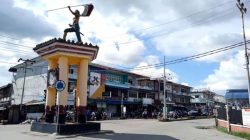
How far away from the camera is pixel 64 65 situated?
62.4 ft

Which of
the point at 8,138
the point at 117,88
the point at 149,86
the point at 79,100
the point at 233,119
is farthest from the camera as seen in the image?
the point at 149,86

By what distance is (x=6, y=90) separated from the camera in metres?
61.7

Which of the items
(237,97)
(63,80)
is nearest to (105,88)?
(237,97)

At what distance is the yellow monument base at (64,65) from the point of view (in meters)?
18.7

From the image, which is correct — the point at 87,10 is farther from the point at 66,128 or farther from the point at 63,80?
the point at 66,128

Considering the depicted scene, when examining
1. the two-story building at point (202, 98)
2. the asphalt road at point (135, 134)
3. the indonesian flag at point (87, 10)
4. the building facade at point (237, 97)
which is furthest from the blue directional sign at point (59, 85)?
the two-story building at point (202, 98)

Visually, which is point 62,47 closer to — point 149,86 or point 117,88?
point 117,88

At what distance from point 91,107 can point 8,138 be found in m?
38.8

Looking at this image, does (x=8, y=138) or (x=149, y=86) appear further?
(x=149, y=86)

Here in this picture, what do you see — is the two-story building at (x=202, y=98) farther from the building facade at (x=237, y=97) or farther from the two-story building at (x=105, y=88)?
the building facade at (x=237, y=97)

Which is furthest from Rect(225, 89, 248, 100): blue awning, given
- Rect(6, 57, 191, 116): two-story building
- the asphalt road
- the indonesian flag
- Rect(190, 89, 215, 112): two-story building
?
Rect(190, 89, 215, 112): two-story building

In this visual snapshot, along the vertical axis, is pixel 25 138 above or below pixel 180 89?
below

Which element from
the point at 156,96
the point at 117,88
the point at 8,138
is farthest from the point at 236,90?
the point at 8,138

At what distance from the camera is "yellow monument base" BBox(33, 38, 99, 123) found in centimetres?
1869
